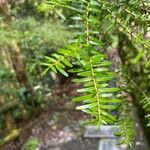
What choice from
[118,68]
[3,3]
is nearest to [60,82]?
[3,3]

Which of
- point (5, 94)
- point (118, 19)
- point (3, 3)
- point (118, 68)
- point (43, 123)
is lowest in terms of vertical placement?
point (43, 123)

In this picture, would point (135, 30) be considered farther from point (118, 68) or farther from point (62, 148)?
point (62, 148)

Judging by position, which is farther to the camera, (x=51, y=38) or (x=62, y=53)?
(x=51, y=38)

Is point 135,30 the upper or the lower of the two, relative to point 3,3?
upper

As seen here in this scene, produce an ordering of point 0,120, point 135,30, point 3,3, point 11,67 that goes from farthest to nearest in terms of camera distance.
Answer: point 0,120 → point 11,67 → point 3,3 → point 135,30

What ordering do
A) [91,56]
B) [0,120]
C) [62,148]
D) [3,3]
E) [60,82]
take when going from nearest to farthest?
[91,56] < [3,3] < [62,148] < [0,120] < [60,82]

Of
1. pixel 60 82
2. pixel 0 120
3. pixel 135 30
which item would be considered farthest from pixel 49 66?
pixel 60 82

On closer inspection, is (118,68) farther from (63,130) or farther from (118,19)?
(63,130)

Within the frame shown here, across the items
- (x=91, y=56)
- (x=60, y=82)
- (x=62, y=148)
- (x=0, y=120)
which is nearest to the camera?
(x=91, y=56)

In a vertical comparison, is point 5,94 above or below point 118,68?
below
